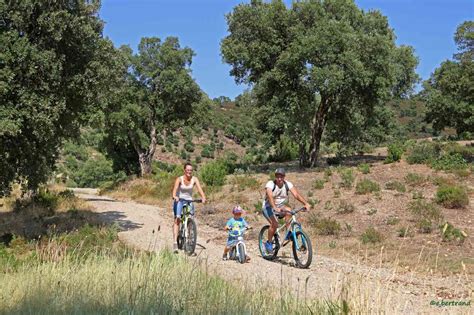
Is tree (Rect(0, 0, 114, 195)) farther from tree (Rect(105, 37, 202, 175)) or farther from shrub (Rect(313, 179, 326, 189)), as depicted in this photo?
tree (Rect(105, 37, 202, 175))

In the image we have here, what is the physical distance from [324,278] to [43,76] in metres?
8.45

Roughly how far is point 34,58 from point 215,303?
8849 millimetres

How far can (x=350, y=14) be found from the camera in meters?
28.1

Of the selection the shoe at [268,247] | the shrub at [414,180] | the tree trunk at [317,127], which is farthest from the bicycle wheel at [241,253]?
the tree trunk at [317,127]

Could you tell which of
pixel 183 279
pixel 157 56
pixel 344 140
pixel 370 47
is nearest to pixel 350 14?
pixel 370 47

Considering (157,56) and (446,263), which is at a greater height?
(157,56)

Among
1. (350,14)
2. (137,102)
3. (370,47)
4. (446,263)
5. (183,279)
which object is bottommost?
(446,263)

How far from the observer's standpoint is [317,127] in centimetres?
2914

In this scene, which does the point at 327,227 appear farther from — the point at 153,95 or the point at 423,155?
the point at 153,95

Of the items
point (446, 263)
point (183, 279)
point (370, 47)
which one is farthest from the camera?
point (370, 47)

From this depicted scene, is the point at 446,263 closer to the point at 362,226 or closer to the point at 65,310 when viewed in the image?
the point at 362,226

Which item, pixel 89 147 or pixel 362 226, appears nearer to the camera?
pixel 362 226

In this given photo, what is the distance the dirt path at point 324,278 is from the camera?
176 inches

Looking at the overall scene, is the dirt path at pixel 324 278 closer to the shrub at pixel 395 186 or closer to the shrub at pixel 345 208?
the shrub at pixel 345 208
